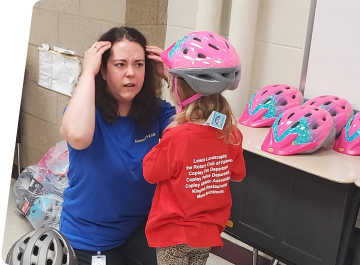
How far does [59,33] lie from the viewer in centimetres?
297

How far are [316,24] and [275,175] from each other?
0.84 metres

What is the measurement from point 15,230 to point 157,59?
1736mm

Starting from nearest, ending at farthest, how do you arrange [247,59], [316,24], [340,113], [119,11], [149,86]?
[149,86]
[340,113]
[316,24]
[247,59]
[119,11]

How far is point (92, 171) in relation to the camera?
1629mm

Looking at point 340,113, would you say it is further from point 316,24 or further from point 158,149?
point 158,149

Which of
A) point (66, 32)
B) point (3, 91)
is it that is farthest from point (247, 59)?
point (3, 91)

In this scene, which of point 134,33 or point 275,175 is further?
point 275,175

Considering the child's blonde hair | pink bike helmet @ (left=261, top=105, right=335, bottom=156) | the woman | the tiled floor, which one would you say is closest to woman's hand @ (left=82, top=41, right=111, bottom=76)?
the woman

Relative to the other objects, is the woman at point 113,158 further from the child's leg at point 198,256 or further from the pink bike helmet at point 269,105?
the pink bike helmet at point 269,105

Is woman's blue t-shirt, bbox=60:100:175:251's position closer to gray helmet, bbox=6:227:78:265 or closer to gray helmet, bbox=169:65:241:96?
gray helmet, bbox=6:227:78:265

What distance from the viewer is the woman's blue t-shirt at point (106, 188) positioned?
1.63 m

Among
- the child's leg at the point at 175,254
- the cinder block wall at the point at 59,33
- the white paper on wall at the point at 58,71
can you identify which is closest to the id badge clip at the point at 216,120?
the child's leg at the point at 175,254

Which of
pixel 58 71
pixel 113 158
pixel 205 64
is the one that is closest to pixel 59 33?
pixel 58 71

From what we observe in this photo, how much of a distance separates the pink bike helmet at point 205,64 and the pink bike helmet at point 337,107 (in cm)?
63
